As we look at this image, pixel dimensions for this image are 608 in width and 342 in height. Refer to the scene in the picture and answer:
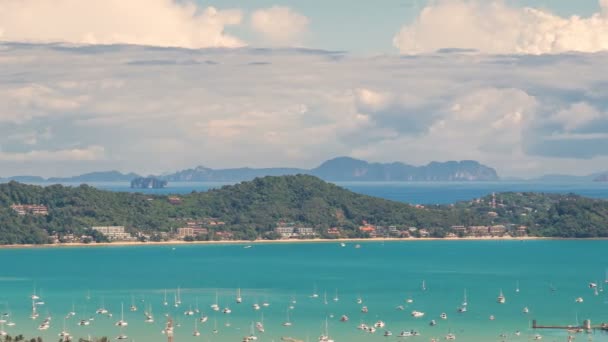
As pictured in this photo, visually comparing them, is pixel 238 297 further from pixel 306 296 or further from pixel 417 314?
pixel 417 314

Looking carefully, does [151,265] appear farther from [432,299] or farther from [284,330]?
[284,330]

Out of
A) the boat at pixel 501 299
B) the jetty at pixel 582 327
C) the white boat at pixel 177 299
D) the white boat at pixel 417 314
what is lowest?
the jetty at pixel 582 327

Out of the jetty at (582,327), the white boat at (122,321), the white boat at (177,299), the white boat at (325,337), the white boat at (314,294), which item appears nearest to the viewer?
the white boat at (325,337)

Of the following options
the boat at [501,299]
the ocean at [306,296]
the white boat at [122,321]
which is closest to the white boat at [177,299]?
the ocean at [306,296]

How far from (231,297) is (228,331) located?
94.8 ft

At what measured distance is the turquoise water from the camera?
113 meters

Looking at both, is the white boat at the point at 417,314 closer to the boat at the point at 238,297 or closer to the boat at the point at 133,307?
the boat at the point at 238,297

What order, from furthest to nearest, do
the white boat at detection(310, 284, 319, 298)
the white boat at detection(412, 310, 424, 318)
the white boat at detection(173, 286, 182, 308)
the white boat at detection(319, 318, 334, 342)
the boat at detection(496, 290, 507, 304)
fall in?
the white boat at detection(310, 284, 319, 298) → the boat at detection(496, 290, 507, 304) → the white boat at detection(173, 286, 182, 308) → the white boat at detection(412, 310, 424, 318) → the white boat at detection(319, 318, 334, 342)

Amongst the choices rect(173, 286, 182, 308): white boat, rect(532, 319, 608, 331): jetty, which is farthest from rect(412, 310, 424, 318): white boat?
rect(173, 286, 182, 308): white boat

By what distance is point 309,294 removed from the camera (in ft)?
476

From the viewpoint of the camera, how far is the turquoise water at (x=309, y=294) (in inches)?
4441

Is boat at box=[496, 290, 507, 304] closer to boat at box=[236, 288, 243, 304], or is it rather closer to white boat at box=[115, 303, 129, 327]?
boat at box=[236, 288, 243, 304]

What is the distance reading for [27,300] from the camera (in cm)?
13825

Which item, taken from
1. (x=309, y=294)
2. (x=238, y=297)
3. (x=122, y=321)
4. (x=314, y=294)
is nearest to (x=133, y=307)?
(x=122, y=321)
